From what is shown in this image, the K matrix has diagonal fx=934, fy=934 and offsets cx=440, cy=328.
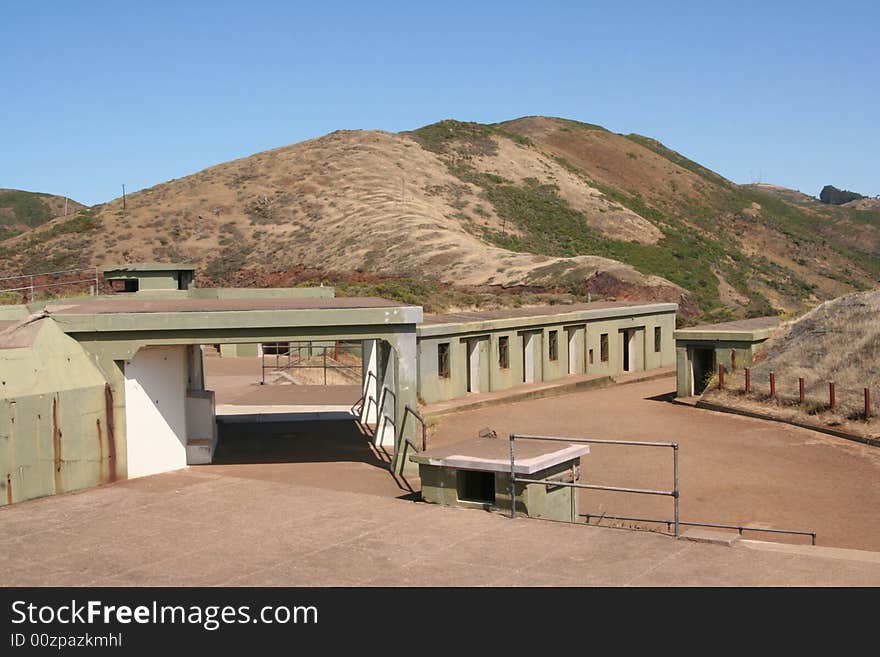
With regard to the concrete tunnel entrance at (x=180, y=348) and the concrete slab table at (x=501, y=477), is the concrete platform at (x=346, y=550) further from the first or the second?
the concrete tunnel entrance at (x=180, y=348)

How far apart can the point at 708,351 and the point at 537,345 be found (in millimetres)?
5784

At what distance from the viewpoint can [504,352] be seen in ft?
102

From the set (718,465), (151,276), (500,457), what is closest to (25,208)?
(151,276)

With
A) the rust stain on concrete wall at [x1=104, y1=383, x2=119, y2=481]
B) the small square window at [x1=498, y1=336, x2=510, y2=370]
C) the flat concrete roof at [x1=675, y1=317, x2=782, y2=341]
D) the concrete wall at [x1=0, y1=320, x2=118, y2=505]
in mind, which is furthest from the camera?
the small square window at [x1=498, y1=336, x2=510, y2=370]

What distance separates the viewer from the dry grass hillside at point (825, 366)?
24031 mm

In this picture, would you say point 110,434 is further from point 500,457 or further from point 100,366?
point 500,457

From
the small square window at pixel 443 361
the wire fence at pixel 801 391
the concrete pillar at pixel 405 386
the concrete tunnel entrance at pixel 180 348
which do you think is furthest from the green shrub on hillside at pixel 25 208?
the concrete pillar at pixel 405 386

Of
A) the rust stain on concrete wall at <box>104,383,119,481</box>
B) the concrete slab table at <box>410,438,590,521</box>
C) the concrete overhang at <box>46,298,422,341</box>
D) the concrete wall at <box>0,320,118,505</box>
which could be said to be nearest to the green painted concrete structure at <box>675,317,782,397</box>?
the concrete overhang at <box>46,298,422,341</box>

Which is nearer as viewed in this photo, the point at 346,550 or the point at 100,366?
the point at 346,550

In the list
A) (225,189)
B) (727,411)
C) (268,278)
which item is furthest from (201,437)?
(225,189)

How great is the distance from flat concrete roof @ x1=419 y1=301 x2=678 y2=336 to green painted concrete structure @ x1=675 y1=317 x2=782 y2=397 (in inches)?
202

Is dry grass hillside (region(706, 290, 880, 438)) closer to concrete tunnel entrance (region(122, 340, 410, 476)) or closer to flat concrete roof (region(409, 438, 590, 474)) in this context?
concrete tunnel entrance (region(122, 340, 410, 476))

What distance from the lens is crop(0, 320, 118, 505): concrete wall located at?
14.3 meters
